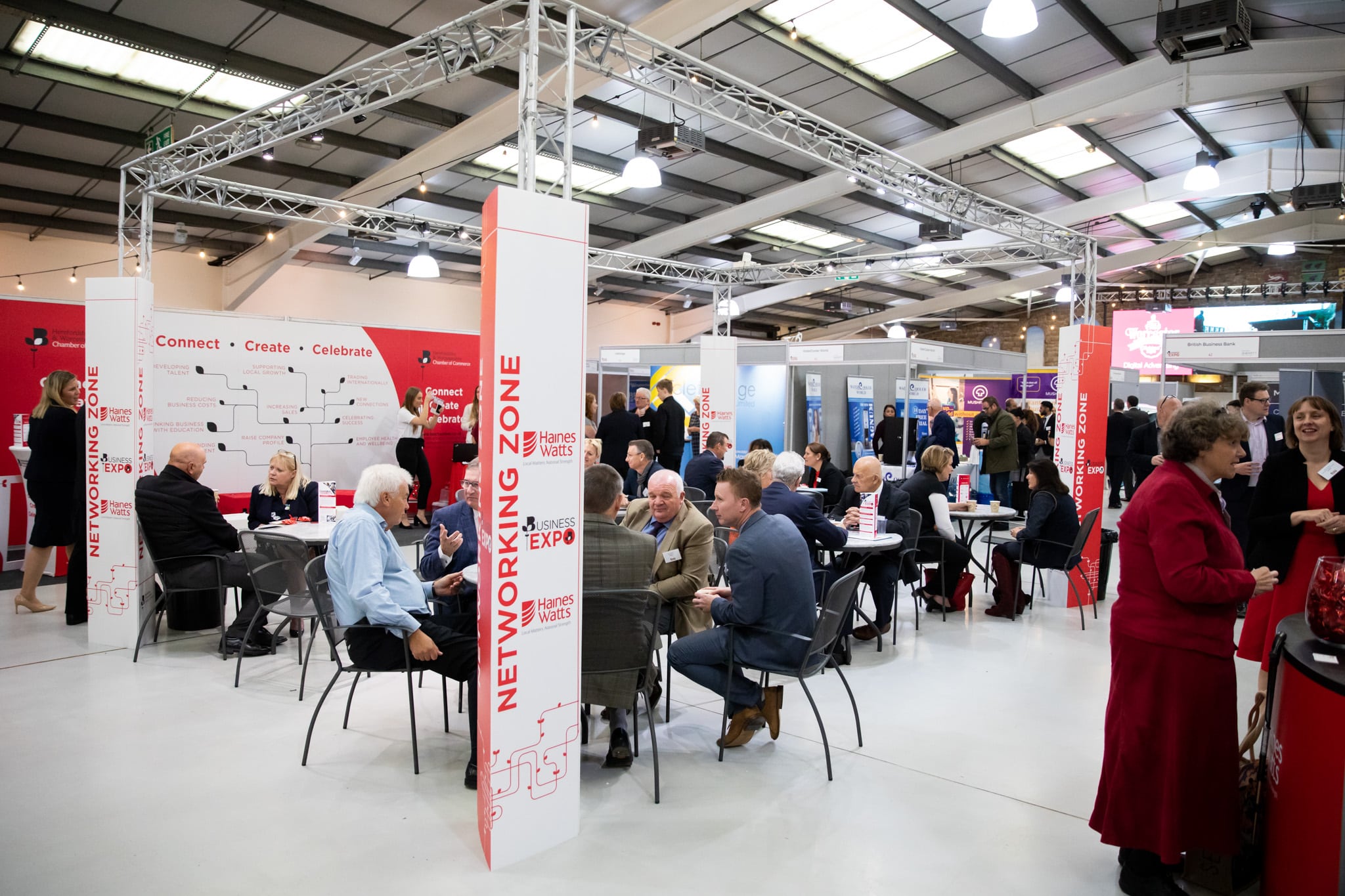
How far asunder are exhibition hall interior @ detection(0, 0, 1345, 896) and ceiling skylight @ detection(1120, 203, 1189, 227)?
387 millimetres

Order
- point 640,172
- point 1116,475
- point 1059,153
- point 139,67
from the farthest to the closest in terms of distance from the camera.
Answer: point 1116,475 < point 1059,153 < point 139,67 < point 640,172

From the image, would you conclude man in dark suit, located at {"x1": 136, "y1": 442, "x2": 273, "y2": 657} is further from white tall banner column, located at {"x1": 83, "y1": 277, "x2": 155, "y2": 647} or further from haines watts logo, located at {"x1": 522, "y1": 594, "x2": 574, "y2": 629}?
haines watts logo, located at {"x1": 522, "y1": 594, "x2": 574, "y2": 629}

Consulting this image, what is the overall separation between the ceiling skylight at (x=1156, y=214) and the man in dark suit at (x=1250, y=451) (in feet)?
24.2

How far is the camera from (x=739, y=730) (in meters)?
3.42

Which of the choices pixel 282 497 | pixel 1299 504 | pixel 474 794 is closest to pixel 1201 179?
pixel 1299 504

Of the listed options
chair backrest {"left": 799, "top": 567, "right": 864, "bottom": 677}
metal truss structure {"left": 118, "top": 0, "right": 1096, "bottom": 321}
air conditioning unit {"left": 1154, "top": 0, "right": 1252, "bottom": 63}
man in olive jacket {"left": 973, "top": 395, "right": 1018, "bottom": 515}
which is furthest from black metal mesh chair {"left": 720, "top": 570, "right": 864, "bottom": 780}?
man in olive jacket {"left": 973, "top": 395, "right": 1018, "bottom": 515}

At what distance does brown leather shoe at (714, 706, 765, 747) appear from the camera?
3393 mm

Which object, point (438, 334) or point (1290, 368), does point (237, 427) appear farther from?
point (1290, 368)

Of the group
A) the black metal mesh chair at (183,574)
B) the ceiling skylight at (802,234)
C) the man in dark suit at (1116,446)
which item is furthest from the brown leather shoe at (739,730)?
the ceiling skylight at (802,234)

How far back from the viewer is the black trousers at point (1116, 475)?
1145 cm

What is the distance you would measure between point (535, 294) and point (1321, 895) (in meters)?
2.52

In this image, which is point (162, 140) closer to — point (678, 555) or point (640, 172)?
point (640, 172)

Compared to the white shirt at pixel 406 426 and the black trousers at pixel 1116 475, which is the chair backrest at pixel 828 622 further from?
the black trousers at pixel 1116 475

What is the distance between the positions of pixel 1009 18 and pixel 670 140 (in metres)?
3.02
